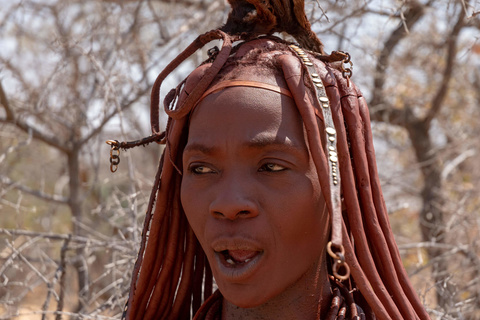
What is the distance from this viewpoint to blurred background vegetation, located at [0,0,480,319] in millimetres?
3424

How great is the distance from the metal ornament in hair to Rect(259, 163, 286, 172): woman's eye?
0.14 m

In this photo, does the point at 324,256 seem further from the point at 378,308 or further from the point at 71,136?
the point at 71,136

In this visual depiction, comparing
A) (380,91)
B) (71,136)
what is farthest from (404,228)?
(71,136)

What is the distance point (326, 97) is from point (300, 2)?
0.41 metres

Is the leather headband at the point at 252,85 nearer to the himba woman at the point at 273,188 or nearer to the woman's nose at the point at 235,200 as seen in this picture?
the himba woman at the point at 273,188

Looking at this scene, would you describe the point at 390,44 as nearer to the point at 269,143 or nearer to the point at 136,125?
the point at 136,125

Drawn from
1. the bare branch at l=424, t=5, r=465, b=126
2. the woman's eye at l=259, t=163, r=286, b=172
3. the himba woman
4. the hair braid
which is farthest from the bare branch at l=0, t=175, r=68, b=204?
the bare branch at l=424, t=5, r=465, b=126

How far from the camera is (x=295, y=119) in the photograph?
1942 millimetres

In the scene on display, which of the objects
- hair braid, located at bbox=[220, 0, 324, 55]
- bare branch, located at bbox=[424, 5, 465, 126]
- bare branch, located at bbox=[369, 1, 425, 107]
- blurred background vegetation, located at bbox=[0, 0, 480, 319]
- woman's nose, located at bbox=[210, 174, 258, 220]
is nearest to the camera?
woman's nose, located at bbox=[210, 174, 258, 220]

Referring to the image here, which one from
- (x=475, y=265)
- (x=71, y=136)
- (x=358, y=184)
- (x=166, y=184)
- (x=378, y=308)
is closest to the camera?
(x=378, y=308)

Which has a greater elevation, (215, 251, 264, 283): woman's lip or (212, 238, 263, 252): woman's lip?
(212, 238, 263, 252): woman's lip

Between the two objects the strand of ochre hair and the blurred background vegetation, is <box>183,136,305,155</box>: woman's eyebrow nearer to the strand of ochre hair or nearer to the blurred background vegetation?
the strand of ochre hair

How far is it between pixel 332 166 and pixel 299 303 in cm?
45

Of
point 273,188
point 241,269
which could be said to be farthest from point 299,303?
point 273,188
